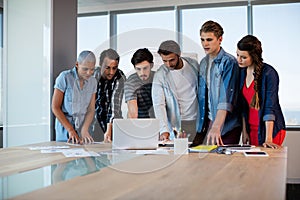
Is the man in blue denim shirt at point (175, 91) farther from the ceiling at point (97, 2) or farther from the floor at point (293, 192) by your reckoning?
the ceiling at point (97, 2)

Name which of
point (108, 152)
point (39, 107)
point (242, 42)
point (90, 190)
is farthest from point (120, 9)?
point (90, 190)

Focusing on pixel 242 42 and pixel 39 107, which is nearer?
pixel 242 42

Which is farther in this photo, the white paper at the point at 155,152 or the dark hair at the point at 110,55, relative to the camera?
the white paper at the point at 155,152

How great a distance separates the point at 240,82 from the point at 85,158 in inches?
55.6

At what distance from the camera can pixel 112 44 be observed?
6.50ft

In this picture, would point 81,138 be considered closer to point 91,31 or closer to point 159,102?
point 159,102

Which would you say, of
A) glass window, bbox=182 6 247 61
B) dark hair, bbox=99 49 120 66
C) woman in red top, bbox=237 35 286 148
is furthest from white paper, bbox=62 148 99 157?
glass window, bbox=182 6 247 61

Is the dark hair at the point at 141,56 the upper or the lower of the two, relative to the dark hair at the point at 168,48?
lower

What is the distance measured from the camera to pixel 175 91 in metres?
2.18

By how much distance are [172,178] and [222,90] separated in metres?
1.43

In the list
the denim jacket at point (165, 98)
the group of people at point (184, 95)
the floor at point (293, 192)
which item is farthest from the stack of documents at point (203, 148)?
the floor at point (293, 192)

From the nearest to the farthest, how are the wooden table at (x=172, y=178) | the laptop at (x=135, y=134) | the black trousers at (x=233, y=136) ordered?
the wooden table at (x=172, y=178) → the laptop at (x=135, y=134) → the black trousers at (x=233, y=136)

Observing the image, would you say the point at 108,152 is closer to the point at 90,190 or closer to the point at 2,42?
the point at 90,190

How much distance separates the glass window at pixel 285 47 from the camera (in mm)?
5098
